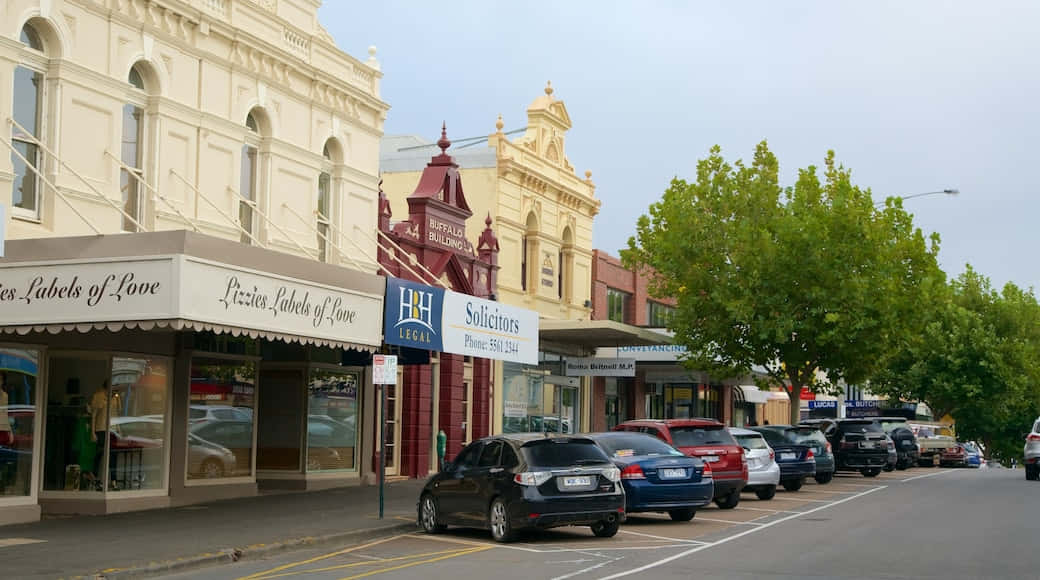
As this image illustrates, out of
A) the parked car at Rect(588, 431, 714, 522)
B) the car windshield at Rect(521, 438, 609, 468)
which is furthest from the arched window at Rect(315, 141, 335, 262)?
the car windshield at Rect(521, 438, 609, 468)

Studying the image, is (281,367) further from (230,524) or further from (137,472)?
(230,524)

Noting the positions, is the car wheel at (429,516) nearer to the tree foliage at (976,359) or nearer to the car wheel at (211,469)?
the car wheel at (211,469)

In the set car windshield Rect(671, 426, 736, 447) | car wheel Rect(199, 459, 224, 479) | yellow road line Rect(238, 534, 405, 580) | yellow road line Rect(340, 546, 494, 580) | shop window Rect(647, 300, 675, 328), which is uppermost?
shop window Rect(647, 300, 675, 328)

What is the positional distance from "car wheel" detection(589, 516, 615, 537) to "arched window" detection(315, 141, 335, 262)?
1028 cm

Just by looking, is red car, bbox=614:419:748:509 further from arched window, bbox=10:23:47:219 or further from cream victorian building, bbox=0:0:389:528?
arched window, bbox=10:23:47:219

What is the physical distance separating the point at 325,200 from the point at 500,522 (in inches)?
436

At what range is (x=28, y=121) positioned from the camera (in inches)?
732

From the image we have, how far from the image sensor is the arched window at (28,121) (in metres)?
18.3

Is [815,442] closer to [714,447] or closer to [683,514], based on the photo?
[714,447]

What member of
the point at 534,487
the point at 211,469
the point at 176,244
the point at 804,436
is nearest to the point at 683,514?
the point at 534,487

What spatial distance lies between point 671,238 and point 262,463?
49.8 ft

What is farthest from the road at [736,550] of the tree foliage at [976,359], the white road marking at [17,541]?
the tree foliage at [976,359]

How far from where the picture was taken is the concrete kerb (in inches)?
538

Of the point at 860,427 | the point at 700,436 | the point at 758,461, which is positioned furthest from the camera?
the point at 860,427
